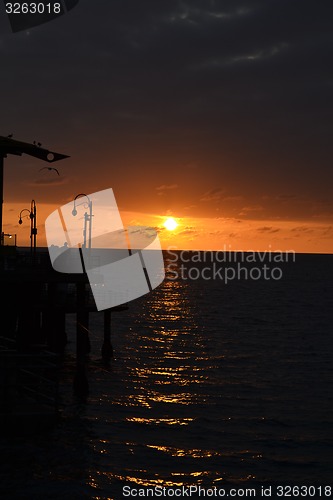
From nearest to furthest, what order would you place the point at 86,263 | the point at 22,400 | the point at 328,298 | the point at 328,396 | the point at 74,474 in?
the point at 74,474
the point at 22,400
the point at 86,263
the point at 328,396
the point at 328,298

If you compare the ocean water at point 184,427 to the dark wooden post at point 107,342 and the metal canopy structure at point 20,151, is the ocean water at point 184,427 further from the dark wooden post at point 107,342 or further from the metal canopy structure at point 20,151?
the metal canopy structure at point 20,151

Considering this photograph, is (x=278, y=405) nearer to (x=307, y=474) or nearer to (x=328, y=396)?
(x=328, y=396)

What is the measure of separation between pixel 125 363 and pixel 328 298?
293 ft

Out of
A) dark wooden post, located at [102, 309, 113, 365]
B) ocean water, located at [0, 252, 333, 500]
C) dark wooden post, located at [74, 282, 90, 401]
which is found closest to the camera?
ocean water, located at [0, 252, 333, 500]

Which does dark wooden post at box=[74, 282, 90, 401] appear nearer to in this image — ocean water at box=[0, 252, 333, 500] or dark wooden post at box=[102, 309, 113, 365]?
ocean water at box=[0, 252, 333, 500]

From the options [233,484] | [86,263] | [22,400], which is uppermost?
[86,263]

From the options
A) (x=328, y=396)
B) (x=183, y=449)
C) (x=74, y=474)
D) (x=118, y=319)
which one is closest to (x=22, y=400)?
(x=74, y=474)

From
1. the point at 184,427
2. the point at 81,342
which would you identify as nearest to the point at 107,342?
the point at 81,342

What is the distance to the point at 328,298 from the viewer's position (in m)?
128

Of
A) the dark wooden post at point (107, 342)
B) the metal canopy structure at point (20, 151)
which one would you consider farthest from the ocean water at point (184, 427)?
the metal canopy structure at point (20, 151)

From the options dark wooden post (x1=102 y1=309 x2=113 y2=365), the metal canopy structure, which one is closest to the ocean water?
dark wooden post (x1=102 y1=309 x2=113 y2=365)

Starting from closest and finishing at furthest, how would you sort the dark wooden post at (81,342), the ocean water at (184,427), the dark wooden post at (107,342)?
1. the ocean water at (184,427)
2. the dark wooden post at (81,342)
3. the dark wooden post at (107,342)

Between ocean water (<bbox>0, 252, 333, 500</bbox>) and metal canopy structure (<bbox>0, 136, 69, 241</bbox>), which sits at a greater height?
metal canopy structure (<bbox>0, 136, 69, 241</bbox>)

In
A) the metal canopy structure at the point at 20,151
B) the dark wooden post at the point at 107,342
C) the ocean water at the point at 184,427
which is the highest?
the metal canopy structure at the point at 20,151
